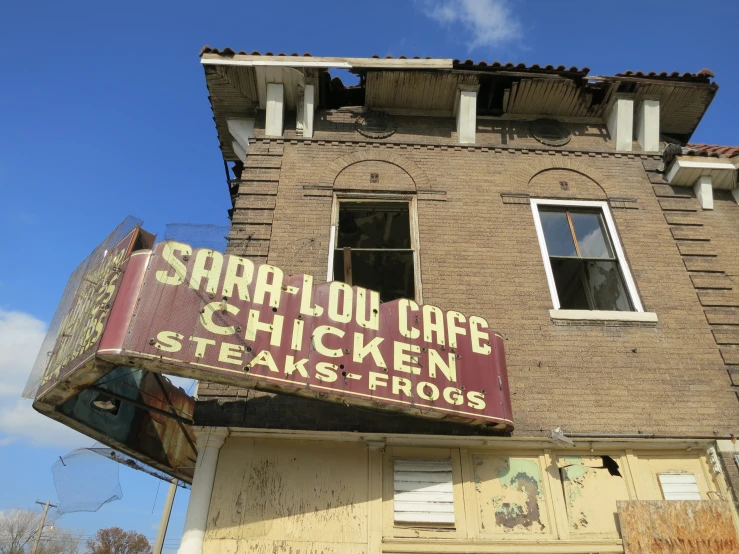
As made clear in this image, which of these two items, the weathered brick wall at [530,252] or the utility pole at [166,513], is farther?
the utility pole at [166,513]

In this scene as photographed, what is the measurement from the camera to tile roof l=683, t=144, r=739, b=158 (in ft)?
29.8

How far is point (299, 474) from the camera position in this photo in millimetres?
5910

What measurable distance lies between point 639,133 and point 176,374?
890 cm

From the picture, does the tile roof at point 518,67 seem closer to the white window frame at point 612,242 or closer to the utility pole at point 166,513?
the white window frame at point 612,242

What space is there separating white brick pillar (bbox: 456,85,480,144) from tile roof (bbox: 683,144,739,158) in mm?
3562

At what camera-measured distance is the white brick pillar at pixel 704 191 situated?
8922mm

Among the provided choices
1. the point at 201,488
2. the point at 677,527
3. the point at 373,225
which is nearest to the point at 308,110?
the point at 373,225

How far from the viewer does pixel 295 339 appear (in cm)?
524

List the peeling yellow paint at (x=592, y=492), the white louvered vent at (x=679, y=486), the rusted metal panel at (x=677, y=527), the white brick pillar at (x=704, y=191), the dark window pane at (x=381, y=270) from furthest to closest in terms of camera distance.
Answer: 1. the white brick pillar at (x=704, y=191)
2. the dark window pane at (x=381, y=270)
3. the white louvered vent at (x=679, y=486)
4. the peeling yellow paint at (x=592, y=492)
5. the rusted metal panel at (x=677, y=527)

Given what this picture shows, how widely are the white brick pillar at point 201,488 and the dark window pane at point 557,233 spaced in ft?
18.2

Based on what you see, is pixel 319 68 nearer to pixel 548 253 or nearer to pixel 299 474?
pixel 548 253

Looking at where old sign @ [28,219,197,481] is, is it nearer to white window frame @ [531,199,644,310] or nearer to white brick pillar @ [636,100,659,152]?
white window frame @ [531,199,644,310]

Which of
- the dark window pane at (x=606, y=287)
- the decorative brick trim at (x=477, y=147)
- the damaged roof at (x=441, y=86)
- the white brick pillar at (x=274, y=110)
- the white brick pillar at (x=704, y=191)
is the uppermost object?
the damaged roof at (x=441, y=86)

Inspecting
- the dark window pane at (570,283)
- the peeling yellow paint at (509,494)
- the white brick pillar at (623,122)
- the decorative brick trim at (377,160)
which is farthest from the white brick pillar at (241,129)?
the peeling yellow paint at (509,494)
